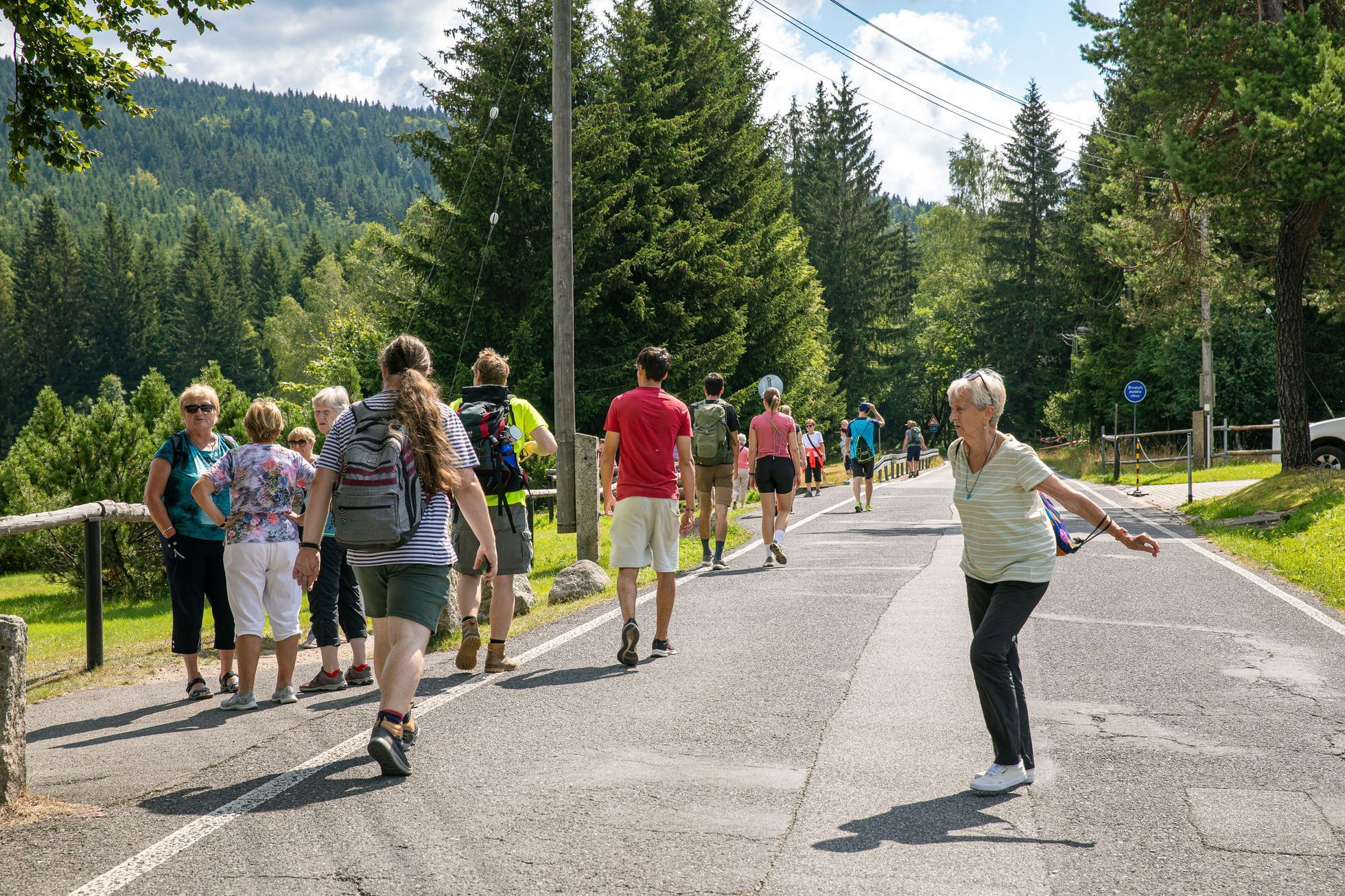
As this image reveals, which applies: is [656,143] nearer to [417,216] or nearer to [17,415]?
[417,216]

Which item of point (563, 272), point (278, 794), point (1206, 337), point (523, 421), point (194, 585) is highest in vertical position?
point (1206, 337)

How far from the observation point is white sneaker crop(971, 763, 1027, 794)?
4.65 meters

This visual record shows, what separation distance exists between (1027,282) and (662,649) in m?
59.0

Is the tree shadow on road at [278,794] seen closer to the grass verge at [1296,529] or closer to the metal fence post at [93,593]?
the metal fence post at [93,593]

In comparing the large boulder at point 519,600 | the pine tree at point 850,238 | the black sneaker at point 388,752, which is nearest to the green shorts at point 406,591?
the black sneaker at point 388,752

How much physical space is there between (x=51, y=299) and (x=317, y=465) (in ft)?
318

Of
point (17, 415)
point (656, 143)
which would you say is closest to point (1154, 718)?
point (656, 143)

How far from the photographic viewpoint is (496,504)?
7207 mm

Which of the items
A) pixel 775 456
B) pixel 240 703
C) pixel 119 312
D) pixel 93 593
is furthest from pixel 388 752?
pixel 119 312

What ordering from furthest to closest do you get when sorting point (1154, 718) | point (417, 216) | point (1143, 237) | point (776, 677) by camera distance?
point (417, 216) < point (1143, 237) < point (776, 677) < point (1154, 718)

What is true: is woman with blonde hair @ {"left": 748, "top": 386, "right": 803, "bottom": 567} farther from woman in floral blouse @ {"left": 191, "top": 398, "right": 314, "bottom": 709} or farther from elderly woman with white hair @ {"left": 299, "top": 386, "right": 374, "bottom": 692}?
woman in floral blouse @ {"left": 191, "top": 398, "right": 314, "bottom": 709}

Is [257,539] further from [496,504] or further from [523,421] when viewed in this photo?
[523,421]

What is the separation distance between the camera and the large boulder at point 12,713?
4508 mm

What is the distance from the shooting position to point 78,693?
7.38 metres
